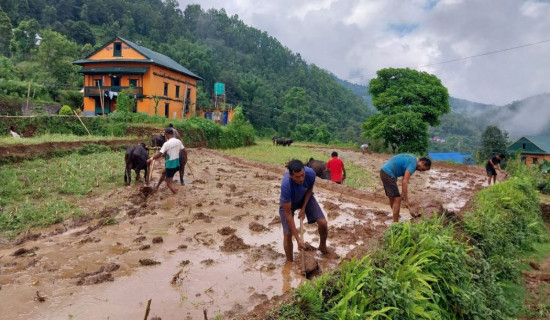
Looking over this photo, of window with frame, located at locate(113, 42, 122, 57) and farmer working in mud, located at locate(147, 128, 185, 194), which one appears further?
window with frame, located at locate(113, 42, 122, 57)

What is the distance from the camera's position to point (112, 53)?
33.1 meters

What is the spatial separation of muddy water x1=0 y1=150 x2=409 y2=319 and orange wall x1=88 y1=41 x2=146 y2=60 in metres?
26.5

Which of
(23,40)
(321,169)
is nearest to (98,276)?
(321,169)

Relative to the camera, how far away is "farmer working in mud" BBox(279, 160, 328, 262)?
465 centimetres

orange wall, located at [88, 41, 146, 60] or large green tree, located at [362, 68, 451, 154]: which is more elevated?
orange wall, located at [88, 41, 146, 60]

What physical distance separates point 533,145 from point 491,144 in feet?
32.1

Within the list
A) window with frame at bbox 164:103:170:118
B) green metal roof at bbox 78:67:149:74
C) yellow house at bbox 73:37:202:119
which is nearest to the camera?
green metal roof at bbox 78:67:149:74

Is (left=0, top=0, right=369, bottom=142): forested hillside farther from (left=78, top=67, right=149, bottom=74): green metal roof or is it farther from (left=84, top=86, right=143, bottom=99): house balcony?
(left=78, top=67, right=149, bottom=74): green metal roof

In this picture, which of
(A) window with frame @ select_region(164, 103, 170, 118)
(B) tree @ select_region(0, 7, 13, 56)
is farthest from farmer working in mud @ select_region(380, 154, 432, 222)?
(B) tree @ select_region(0, 7, 13, 56)

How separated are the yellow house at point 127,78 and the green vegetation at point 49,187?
1928 cm

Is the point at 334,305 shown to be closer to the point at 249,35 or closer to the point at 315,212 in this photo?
the point at 315,212

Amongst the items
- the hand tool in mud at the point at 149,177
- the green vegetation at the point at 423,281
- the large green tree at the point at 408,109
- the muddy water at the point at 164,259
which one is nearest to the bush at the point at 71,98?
the large green tree at the point at 408,109

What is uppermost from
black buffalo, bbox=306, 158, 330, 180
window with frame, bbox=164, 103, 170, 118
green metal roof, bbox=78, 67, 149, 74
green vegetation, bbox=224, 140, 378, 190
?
green metal roof, bbox=78, 67, 149, 74

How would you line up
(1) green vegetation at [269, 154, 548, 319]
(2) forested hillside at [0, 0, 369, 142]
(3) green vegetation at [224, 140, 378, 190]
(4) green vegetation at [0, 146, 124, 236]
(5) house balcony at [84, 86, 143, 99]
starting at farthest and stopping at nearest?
(2) forested hillside at [0, 0, 369, 142] → (5) house balcony at [84, 86, 143, 99] → (3) green vegetation at [224, 140, 378, 190] → (4) green vegetation at [0, 146, 124, 236] → (1) green vegetation at [269, 154, 548, 319]
